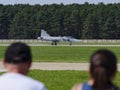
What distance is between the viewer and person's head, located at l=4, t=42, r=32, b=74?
4.55 metres

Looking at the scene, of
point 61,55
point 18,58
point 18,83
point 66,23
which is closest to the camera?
point 18,83

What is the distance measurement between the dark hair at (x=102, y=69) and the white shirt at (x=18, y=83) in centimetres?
46

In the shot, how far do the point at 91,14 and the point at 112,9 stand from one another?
10308 mm

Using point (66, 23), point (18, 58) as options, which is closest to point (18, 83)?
point (18, 58)

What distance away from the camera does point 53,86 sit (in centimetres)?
1739

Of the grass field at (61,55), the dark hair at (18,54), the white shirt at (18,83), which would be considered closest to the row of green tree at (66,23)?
the grass field at (61,55)

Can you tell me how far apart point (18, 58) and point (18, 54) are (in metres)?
0.04

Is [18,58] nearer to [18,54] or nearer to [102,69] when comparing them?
[18,54]

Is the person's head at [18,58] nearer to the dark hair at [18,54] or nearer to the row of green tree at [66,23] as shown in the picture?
the dark hair at [18,54]

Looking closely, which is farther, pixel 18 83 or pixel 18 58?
pixel 18 58

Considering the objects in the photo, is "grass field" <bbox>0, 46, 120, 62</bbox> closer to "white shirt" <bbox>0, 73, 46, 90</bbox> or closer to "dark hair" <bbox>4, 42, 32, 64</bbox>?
"dark hair" <bbox>4, 42, 32, 64</bbox>

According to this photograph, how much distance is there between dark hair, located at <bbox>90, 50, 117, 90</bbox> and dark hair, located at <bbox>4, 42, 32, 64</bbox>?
1.90ft

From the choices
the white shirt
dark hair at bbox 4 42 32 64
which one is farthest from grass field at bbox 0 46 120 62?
the white shirt

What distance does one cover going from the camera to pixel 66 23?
155 meters
